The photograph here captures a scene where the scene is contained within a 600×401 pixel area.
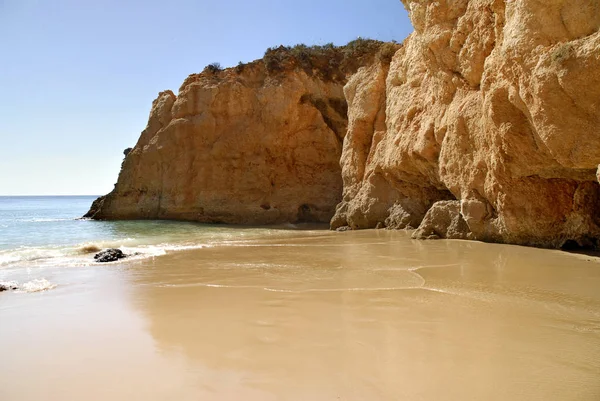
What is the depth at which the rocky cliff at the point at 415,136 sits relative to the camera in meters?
6.52

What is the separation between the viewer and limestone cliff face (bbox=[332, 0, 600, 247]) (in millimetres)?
6246

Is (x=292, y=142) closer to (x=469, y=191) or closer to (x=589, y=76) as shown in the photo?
(x=469, y=191)

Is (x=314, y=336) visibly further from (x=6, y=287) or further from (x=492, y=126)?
(x=492, y=126)

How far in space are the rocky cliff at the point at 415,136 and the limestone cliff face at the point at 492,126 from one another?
25mm

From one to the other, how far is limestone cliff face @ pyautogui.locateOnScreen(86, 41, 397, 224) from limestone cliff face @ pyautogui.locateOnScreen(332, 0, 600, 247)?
7208mm

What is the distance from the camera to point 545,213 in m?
8.41

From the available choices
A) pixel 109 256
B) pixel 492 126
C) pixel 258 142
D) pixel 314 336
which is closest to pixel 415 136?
pixel 492 126

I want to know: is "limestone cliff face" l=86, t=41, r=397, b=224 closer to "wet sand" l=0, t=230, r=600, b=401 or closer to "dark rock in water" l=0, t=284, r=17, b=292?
"wet sand" l=0, t=230, r=600, b=401

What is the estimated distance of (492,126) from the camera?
845 centimetres

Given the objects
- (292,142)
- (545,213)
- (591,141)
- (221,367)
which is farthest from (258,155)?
(221,367)

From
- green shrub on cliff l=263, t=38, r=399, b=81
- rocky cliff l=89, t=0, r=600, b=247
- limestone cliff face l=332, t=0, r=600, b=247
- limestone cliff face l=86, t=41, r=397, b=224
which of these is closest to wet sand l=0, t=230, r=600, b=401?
limestone cliff face l=332, t=0, r=600, b=247

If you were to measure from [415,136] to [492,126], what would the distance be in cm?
368

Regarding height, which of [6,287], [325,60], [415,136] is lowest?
[6,287]

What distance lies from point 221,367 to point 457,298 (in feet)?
8.56
